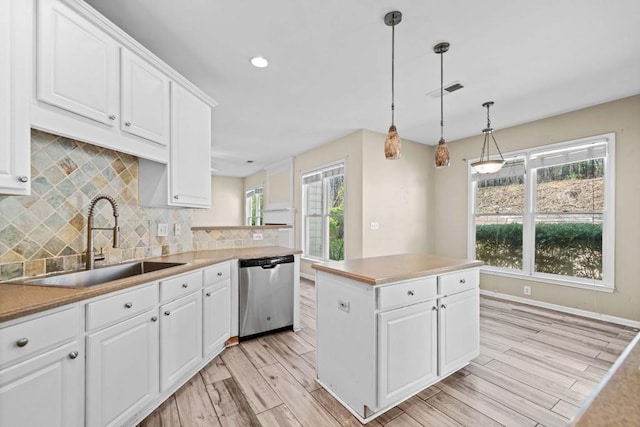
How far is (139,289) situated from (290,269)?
1.60 metres

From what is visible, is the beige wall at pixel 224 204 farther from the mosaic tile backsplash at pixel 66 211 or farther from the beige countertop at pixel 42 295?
the beige countertop at pixel 42 295

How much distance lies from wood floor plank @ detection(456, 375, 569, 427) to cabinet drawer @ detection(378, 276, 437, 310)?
85 cm

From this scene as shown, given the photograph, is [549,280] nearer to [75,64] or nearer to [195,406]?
[195,406]

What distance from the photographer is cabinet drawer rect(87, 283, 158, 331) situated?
1424mm

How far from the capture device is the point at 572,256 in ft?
12.2

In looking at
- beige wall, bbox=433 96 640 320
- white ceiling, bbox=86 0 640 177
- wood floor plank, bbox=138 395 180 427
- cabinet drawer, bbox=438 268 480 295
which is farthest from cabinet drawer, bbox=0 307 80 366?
beige wall, bbox=433 96 640 320

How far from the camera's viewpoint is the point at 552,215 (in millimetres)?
3889

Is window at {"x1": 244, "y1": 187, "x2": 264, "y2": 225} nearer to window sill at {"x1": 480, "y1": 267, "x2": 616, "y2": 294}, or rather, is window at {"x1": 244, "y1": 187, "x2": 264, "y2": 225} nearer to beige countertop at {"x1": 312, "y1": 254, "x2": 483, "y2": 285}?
window sill at {"x1": 480, "y1": 267, "x2": 616, "y2": 294}

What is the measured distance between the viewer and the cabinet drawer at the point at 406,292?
171 centimetres

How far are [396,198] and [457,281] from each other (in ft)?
9.23

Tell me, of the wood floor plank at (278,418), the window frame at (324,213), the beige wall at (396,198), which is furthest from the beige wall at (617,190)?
the wood floor plank at (278,418)

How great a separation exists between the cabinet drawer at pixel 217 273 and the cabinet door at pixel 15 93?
1.27 meters

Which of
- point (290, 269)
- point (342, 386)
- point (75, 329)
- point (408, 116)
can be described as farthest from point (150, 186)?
point (408, 116)

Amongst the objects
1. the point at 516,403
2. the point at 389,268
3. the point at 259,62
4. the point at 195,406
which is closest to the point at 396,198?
the point at 389,268
